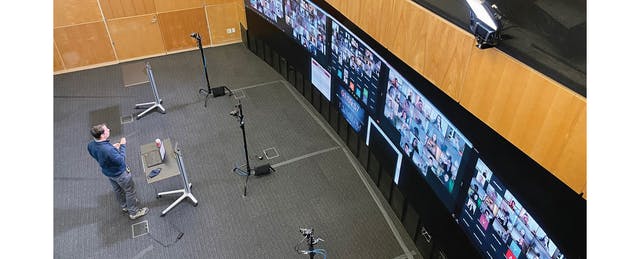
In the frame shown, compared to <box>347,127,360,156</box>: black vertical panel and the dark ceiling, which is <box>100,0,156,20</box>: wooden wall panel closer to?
<box>347,127,360,156</box>: black vertical panel

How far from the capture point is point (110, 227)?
5121mm

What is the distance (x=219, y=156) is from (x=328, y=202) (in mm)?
1941

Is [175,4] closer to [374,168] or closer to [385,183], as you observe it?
[374,168]

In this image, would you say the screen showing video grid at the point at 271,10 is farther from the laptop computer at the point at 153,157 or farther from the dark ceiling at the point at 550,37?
the dark ceiling at the point at 550,37

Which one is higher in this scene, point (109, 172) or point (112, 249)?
point (109, 172)

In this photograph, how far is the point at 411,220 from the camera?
4820mm

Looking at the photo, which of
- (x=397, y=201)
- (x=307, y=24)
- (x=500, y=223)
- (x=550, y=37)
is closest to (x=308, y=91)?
(x=307, y=24)

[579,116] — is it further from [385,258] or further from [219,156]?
[219,156]

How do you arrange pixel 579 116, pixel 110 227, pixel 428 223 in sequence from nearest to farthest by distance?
pixel 579 116 < pixel 428 223 < pixel 110 227

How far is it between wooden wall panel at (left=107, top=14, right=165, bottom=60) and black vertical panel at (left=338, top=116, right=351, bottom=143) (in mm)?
4703

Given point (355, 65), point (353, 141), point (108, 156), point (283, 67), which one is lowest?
point (353, 141)

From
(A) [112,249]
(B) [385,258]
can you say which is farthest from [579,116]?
(A) [112,249]

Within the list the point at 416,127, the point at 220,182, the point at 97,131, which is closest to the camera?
the point at 416,127

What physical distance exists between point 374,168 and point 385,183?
0.99ft
